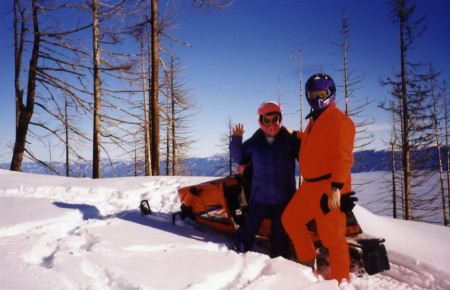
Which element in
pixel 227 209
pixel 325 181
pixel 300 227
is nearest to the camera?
pixel 325 181

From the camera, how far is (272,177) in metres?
3.11

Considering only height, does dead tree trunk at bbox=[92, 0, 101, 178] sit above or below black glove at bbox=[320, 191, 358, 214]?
above

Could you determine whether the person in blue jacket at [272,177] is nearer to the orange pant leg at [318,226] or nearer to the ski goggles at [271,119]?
the ski goggles at [271,119]

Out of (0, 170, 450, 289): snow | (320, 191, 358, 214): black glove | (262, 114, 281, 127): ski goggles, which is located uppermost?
(262, 114, 281, 127): ski goggles

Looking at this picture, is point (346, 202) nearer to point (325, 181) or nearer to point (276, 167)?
point (325, 181)

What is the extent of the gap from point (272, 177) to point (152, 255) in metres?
1.56

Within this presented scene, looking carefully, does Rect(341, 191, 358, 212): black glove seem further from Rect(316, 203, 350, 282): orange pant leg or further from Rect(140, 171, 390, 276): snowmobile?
Rect(140, 171, 390, 276): snowmobile

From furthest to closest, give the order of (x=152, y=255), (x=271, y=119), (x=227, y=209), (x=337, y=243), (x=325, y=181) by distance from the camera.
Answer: (x=227, y=209) < (x=271, y=119) < (x=152, y=255) < (x=325, y=181) < (x=337, y=243)

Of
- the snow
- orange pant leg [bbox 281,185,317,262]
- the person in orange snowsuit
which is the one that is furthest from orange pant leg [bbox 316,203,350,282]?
orange pant leg [bbox 281,185,317,262]

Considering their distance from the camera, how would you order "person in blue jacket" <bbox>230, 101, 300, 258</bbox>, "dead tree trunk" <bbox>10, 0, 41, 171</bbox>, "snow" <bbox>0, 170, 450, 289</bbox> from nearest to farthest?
"snow" <bbox>0, 170, 450, 289</bbox>
"person in blue jacket" <bbox>230, 101, 300, 258</bbox>
"dead tree trunk" <bbox>10, 0, 41, 171</bbox>

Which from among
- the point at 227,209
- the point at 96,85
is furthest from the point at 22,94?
the point at 227,209

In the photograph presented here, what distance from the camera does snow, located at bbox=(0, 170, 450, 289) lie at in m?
2.09

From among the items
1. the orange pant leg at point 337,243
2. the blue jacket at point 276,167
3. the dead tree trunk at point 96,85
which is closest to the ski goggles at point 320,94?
the blue jacket at point 276,167

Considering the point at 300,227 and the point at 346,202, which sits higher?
the point at 346,202
